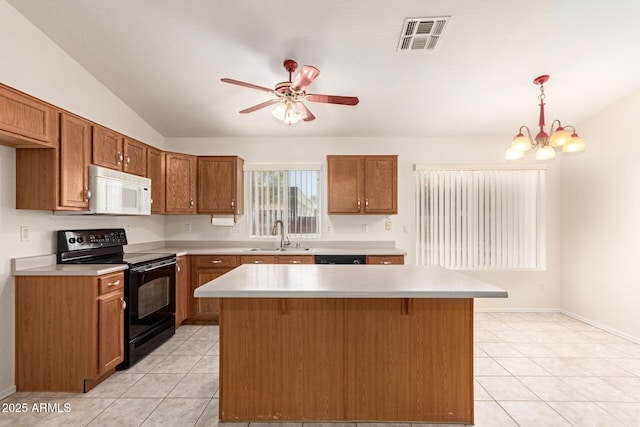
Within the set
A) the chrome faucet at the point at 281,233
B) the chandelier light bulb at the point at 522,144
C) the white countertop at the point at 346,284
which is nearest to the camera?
the white countertop at the point at 346,284

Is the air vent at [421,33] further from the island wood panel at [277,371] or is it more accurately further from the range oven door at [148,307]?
the range oven door at [148,307]

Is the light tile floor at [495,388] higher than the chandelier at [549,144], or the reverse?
the chandelier at [549,144]

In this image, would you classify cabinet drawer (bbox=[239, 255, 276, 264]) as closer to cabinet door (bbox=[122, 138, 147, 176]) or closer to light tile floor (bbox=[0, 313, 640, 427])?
light tile floor (bbox=[0, 313, 640, 427])

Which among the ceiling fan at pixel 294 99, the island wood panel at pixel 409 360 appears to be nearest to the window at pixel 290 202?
the ceiling fan at pixel 294 99

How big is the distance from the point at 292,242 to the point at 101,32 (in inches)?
124

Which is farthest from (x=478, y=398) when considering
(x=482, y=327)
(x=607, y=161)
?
(x=607, y=161)

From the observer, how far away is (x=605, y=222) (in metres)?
3.85

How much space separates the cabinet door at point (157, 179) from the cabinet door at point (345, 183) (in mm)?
2143

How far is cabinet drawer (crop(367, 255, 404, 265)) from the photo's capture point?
3979 mm

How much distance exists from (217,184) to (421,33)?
3039 millimetres

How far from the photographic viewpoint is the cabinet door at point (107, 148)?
2.90 meters

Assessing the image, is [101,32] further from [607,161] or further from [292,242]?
[607,161]

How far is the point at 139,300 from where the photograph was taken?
3.00 m

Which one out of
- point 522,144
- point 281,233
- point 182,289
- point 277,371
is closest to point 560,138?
point 522,144
